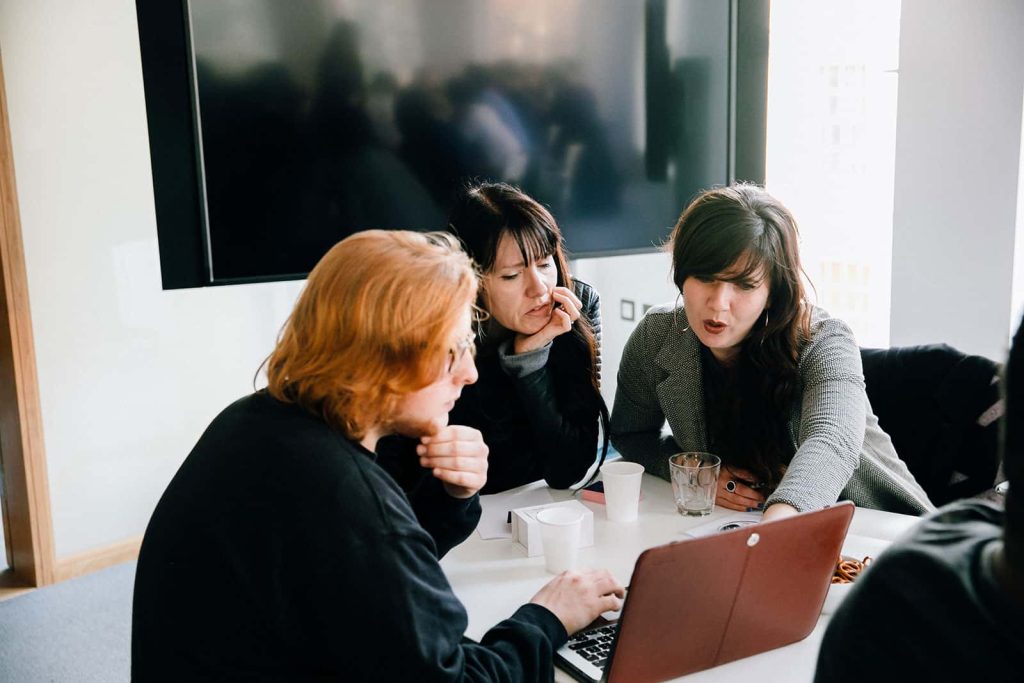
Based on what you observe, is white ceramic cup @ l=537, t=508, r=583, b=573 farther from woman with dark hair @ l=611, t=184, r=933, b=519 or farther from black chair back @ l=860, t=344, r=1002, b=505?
black chair back @ l=860, t=344, r=1002, b=505

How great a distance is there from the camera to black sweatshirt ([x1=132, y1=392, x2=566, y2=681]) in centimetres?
92

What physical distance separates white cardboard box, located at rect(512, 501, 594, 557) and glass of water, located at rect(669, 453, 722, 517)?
19cm

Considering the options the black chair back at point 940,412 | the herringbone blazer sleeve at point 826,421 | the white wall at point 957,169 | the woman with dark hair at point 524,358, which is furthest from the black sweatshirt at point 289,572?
the white wall at point 957,169

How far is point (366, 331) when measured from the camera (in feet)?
3.29

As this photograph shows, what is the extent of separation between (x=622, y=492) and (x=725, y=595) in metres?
0.50

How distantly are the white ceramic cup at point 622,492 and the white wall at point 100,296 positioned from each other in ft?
6.93

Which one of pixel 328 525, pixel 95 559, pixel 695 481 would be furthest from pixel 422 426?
pixel 95 559

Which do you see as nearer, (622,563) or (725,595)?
(725,595)

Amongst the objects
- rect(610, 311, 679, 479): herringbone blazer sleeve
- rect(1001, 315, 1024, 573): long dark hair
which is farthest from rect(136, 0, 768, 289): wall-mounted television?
rect(1001, 315, 1024, 573): long dark hair

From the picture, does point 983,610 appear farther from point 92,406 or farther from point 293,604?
point 92,406

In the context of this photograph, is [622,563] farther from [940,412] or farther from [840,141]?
[840,141]

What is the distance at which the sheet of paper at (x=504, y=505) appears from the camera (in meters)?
1.50

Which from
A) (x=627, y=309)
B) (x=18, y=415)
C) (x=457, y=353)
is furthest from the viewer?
(x=627, y=309)

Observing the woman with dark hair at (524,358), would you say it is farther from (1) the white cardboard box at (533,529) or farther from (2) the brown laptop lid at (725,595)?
(2) the brown laptop lid at (725,595)
